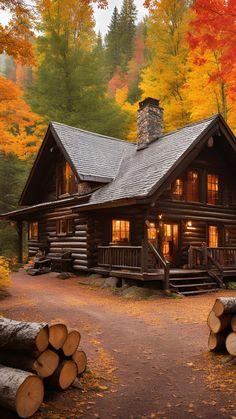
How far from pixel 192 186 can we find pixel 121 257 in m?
6.11

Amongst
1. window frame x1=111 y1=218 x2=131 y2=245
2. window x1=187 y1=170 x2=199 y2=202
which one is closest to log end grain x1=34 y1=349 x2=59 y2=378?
window frame x1=111 y1=218 x2=131 y2=245

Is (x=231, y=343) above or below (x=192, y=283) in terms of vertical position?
above

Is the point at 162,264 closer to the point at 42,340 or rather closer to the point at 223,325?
the point at 223,325

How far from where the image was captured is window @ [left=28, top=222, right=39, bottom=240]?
24.6 metres

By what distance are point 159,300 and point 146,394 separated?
296 inches

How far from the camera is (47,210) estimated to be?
879 inches

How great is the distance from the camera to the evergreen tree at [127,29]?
5042 centimetres

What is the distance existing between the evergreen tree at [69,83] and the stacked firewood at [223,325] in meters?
24.2

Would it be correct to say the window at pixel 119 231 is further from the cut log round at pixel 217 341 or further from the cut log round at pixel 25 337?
the cut log round at pixel 25 337

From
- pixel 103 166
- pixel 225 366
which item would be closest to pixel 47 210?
pixel 103 166

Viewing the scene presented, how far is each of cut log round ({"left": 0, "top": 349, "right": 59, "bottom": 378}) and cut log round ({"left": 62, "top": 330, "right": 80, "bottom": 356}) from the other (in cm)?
19

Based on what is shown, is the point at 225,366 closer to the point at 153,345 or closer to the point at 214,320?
the point at 214,320

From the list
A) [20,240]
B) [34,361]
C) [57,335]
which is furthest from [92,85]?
[34,361]

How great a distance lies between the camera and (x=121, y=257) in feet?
48.5
